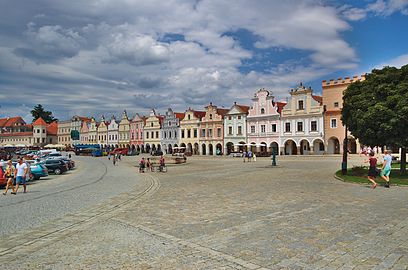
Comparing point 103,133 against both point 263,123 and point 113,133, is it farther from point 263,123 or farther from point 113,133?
A: point 263,123

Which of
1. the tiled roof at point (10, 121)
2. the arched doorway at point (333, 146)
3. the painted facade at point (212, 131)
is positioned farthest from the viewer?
the tiled roof at point (10, 121)

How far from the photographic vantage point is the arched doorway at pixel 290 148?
205 ft

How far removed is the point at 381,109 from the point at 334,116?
3620cm

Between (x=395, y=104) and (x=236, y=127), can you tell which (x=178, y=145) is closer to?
(x=236, y=127)

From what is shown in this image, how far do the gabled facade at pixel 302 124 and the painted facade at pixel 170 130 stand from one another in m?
29.4

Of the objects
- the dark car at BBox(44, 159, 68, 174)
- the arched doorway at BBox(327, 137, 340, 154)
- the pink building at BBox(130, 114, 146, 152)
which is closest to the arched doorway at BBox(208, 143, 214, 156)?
the pink building at BBox(130, 114, 146, 152)

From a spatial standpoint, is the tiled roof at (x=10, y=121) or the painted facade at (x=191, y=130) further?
the tiled roof at (x=10, y=121)

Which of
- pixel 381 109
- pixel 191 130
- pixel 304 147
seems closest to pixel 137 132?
pixel 191 130

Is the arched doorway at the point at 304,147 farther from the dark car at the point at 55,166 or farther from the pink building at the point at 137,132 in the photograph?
the pink building at the point at 137,132

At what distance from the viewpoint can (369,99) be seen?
21750 millimetres

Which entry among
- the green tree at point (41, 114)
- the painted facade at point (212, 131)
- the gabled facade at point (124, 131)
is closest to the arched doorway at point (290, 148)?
the painted facade at point (212, 131)

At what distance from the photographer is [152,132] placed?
91.9 metres

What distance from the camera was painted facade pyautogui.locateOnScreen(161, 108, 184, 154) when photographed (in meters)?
83.9

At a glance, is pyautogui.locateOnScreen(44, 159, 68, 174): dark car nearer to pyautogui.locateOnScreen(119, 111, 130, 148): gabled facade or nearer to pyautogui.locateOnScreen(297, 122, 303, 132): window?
pyautogui.locateOnScreen(297, 122, 303, 132): window
